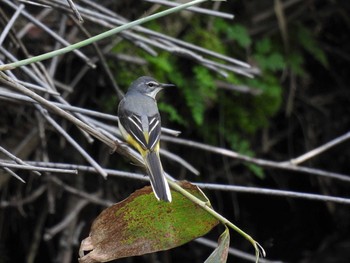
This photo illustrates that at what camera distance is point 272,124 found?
5555 mm

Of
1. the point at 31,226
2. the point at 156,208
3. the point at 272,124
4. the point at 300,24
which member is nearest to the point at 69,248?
the point at 31,226

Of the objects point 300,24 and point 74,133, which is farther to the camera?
point 300,24

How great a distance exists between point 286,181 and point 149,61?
1.48m

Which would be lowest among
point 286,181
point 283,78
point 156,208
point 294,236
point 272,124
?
point 294,236

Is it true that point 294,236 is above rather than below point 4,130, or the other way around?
below

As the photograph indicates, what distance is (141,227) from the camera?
7.75ft

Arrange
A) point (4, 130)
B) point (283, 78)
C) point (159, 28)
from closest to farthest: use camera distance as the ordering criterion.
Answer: point (4, 130)
point (159, 28)
point (283, 78)

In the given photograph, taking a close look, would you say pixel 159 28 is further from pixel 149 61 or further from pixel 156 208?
pixel 156 208

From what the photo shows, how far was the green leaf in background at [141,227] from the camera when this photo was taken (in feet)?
7.68

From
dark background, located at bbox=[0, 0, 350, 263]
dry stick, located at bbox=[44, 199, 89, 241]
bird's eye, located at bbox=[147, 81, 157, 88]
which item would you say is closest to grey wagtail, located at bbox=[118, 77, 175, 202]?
bird's eye, located at bbox=[147, 81, 157, 88]

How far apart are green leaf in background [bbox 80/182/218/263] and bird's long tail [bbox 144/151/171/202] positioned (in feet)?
0.14

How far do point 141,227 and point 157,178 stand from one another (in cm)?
21

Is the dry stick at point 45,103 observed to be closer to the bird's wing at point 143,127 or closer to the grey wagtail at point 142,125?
the grey wagtail at point 142,125

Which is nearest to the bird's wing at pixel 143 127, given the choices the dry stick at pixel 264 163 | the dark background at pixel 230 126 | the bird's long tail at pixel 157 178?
the bird's long tail at pixel 157 178
